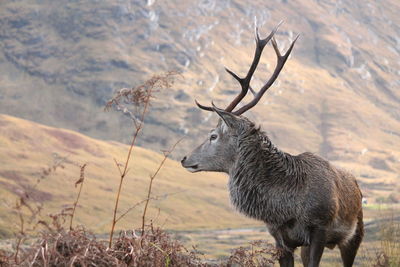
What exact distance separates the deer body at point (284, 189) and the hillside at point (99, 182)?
322ft

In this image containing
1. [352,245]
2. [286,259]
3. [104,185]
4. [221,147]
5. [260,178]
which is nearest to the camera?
[286,259]

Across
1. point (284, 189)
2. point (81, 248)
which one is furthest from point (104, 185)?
point (81, 248)

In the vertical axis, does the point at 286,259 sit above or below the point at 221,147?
below

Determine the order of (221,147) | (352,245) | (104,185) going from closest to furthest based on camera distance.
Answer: (221,147) < (352,245) < (104,185)

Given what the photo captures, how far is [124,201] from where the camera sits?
14212 centimetres

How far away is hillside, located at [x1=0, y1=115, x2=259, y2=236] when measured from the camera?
131250 millimetres

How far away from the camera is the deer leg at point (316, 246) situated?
799cm

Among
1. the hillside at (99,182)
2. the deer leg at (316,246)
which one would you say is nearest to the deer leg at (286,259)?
the deer leg at (316,246)

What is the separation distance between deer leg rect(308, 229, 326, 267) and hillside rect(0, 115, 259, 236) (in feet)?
325

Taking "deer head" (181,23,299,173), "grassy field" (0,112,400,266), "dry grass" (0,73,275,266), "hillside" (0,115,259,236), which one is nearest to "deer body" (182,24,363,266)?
"deer head" (181,23,299,173)

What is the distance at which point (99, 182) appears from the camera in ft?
521

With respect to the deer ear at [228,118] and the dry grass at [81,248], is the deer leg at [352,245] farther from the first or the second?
the dry grass at [81,248]

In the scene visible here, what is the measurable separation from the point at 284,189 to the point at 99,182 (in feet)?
501

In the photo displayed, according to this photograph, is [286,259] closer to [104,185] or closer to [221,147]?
[221,147]
